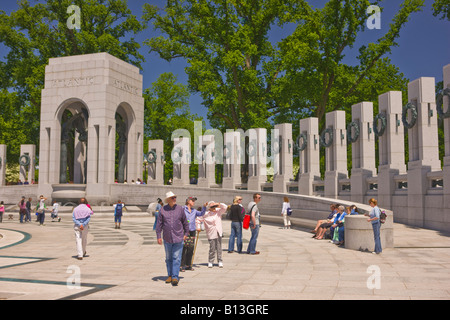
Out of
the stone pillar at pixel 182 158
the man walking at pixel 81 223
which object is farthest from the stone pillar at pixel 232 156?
the man walking at pixel 81 223

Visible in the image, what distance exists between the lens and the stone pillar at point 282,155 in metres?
29.4

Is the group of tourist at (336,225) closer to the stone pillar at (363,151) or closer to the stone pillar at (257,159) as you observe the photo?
the stone pillar at (363,151)

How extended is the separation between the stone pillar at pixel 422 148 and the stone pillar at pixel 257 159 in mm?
12538

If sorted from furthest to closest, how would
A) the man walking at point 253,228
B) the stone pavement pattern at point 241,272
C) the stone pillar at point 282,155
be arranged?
the stone pillar at point 282,155
the man walking at point 253,228
the stone pavement pattern at point 241,272

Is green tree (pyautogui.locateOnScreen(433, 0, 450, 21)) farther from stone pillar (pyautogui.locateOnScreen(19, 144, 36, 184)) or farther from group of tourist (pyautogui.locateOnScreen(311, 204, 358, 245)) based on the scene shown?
stone pillar (pyautogui.locateOnScreen(19, 144, 36, 184))

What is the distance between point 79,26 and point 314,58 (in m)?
25.1

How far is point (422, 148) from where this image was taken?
19297mm

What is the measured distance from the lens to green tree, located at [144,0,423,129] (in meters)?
36.7

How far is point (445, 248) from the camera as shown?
14.0 m

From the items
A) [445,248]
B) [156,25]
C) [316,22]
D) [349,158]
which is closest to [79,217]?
[445,248]

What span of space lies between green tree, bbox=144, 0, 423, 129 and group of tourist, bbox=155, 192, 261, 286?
79.2 ft

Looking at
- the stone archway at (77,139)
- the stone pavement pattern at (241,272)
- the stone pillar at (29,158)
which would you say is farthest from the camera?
the stone pillar at (29,158)

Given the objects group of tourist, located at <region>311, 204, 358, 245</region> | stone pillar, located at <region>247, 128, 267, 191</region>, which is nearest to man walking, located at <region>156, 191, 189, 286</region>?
group of tourist, located at <region>311, 204, 358, 245</region>
